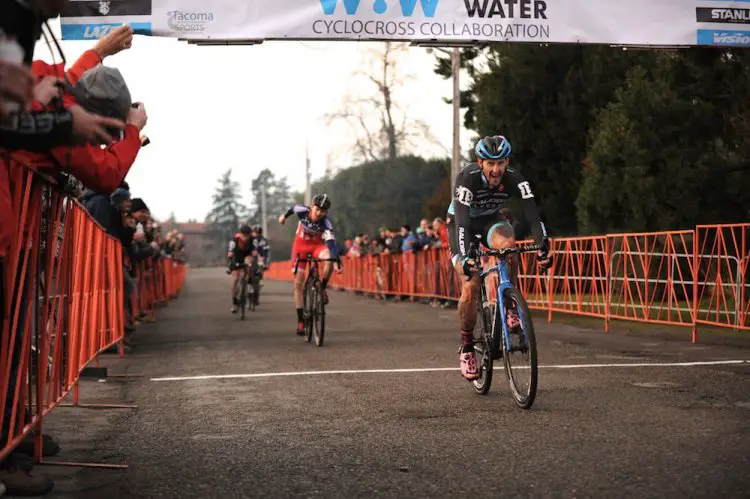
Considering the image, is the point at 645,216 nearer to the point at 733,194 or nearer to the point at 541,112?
the point at 733,194

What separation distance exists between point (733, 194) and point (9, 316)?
653 inches

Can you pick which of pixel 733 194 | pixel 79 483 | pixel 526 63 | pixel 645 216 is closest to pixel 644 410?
pixel 79 483

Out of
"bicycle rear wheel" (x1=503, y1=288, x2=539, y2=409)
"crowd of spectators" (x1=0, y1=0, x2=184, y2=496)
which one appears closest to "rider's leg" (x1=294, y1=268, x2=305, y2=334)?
"bicycle rear wheel" (x1=503, y1=288, x2=539, y2=409)

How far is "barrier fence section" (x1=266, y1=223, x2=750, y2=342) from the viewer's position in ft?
41.3

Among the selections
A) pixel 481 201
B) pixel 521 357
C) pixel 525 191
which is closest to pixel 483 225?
pixel 481 201

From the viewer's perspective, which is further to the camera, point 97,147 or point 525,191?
point 525,191

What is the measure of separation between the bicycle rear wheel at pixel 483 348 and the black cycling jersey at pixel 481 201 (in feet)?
1.76

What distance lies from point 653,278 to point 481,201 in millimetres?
7087

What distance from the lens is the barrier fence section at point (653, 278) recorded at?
12586 mm

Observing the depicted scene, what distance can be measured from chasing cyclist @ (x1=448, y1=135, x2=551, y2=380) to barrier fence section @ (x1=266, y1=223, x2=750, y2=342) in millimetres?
319

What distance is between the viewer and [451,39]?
13.7m

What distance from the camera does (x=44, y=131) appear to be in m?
3.94

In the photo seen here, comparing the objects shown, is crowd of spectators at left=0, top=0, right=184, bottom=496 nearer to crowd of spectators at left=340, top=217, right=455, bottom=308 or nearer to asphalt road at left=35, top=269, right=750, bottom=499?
asphalt road at left=35, top=269, right=750, bottom=499

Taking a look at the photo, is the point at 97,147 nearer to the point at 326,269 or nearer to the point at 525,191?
the point at 525,191
